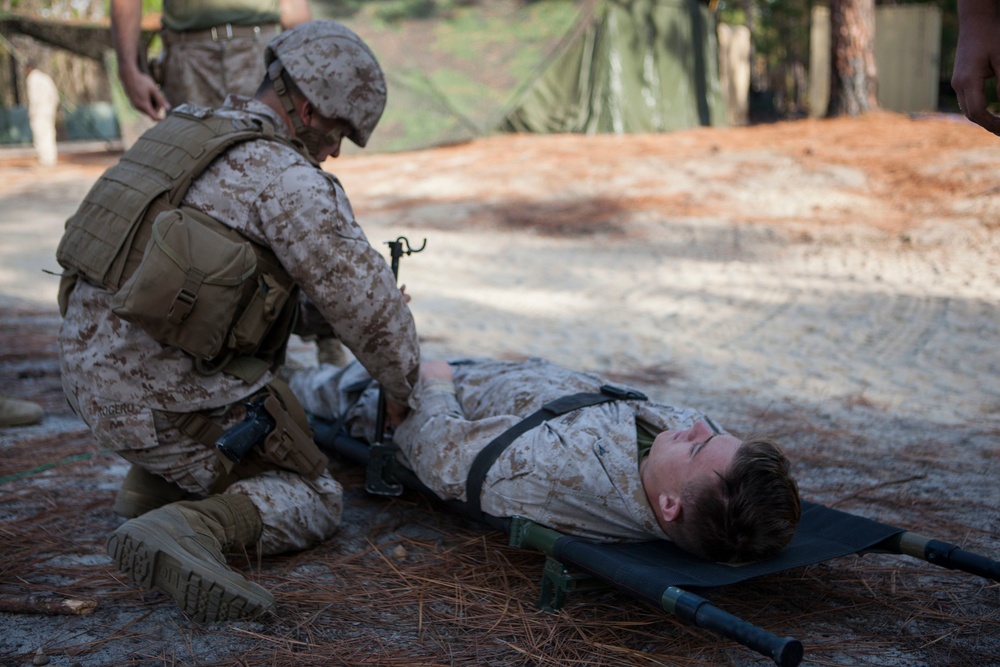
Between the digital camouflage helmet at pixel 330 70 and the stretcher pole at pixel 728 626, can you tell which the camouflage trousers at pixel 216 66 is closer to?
the digital camouflage helmet at pixel 330 70

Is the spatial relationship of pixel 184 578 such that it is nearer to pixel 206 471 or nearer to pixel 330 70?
pixel 206 471

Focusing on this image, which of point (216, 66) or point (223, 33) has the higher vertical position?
point (223, 33)

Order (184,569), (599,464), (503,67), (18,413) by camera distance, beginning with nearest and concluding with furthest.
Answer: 1. (184,569)
2. (599,464)
3. (18,413)
4. (503,67)

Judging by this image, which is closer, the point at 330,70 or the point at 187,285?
the point at 187,285

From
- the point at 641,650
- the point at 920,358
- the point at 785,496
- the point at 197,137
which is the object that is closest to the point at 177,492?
the point at 197,137

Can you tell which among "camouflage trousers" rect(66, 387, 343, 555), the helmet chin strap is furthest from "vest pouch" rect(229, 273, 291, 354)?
the helmet chin strap

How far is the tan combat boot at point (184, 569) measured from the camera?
2090 millimetres

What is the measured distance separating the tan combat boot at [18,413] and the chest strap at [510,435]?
7.17ft

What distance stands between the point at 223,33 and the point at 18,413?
188 cm

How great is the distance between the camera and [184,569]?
2.08 meters

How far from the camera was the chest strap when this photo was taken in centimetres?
256

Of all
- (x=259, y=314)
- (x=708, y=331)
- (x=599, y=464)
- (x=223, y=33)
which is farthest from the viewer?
(x=708, y=331)

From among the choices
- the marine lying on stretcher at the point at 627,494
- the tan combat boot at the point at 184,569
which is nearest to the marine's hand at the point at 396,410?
the marine lying on stretcher at the point at 627,494

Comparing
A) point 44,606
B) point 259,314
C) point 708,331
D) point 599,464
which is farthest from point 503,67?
point 44,606
